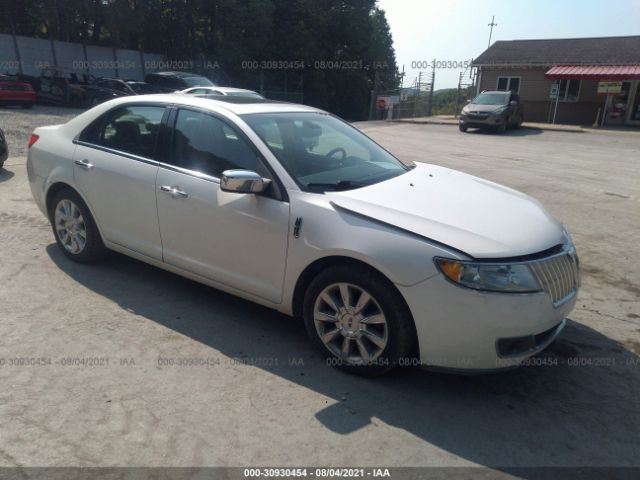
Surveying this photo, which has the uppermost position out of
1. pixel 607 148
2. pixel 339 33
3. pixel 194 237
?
pixel 339 33

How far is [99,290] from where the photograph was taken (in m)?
4.41

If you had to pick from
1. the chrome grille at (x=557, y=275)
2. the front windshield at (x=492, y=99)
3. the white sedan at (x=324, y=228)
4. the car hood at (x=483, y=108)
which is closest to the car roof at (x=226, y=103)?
the white sedan at (x=324, y=228)

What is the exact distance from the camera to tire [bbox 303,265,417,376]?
9.87 ft

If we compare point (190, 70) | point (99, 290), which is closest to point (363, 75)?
point (190, 70)

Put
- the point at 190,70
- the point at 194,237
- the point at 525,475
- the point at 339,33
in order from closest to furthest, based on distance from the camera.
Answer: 1. the point at 525,475
2. the point at 194,237
3. the point at 190,70
4. the point at 339,33

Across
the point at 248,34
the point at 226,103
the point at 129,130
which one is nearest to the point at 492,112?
the point at 248,34

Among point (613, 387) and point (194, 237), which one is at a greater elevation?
point (194, 237)

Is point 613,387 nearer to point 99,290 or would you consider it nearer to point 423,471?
point 423,471

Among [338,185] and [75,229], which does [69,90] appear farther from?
[338,185]

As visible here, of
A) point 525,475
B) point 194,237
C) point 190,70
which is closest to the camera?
point 525,475

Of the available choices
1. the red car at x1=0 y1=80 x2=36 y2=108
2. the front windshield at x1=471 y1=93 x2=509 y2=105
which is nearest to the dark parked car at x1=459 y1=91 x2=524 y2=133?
the front windshield at x1=471 y1=93 x2=509 y2=105

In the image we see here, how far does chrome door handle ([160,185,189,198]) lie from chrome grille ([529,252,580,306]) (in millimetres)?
2470

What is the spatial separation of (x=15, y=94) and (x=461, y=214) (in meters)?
20.1

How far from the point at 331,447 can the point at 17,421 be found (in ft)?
5.67
